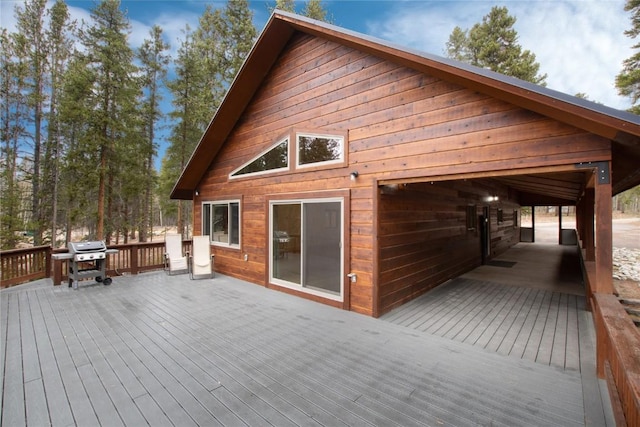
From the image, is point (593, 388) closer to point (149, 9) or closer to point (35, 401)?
point (35, 401)

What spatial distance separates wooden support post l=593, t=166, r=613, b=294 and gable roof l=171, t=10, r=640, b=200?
459 mm

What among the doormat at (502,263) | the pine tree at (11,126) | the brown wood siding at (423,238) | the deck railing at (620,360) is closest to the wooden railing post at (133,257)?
the brown wood siding at (423,238)

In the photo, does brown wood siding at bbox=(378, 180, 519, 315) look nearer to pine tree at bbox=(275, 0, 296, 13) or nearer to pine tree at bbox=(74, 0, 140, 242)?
pine tree at bbox=(275, 0, 296, 13)

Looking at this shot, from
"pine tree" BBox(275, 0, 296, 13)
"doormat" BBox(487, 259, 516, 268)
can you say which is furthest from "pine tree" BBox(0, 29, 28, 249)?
"doormat" BBox(487, 259, 516, 268)

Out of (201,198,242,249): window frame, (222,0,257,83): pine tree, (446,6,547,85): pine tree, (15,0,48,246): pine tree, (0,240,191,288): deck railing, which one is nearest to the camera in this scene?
(0,240,191,288): deck railing

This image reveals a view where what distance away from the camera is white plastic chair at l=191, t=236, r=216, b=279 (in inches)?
253

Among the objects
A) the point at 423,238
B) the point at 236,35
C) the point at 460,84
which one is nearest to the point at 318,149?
the point at 460,84

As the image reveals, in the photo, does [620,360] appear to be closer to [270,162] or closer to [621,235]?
[270,162]

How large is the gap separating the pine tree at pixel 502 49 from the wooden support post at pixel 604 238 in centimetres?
1527

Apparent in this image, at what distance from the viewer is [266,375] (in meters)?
2.53

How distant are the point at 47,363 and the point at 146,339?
84 centimetres

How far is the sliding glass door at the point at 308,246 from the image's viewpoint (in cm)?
448

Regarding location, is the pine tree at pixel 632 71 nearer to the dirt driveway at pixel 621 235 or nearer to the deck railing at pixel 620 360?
the dirt driveway at pixel 621 235

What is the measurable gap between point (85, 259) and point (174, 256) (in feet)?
5.80
